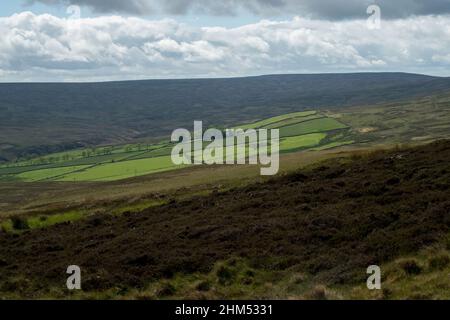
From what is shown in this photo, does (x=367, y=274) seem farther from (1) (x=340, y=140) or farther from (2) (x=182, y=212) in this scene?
(1) (x=340, y=140)

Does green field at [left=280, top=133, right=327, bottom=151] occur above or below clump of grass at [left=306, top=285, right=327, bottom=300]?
above

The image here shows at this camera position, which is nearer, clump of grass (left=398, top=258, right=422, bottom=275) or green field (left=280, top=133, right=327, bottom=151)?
clump of grass (left=398, top=258, right=422, bottom=275)

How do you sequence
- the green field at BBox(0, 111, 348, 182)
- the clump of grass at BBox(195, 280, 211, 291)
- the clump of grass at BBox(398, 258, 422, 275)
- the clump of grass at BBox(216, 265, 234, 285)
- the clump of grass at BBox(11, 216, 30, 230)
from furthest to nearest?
the green field at BBox(0, 111, 348, 182) → the clump of grass at BBox(11, 216, 30, 230) → the clump of grass at BBox(216, 265, 234, 285) → the clump of grass at BBox(195, 280, 211, 291) → the clump of grass at BBox(398, 258, 422, 275)

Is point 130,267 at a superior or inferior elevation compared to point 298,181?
inferior

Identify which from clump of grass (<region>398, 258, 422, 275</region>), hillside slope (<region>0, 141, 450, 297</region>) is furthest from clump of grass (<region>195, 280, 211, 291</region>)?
clump of grass (<region>398, 258, 422, 275</region>)

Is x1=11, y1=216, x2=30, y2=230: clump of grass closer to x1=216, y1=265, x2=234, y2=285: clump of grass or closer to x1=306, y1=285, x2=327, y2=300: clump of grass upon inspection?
x1=216, y1=265, x2=234, y2=285: clump of grass

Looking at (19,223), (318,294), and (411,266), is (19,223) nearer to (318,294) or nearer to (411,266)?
(318,294)

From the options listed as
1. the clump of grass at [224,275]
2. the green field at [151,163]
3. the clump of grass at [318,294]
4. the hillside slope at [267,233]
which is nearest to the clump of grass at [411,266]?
the hillside slope at [267,233]
